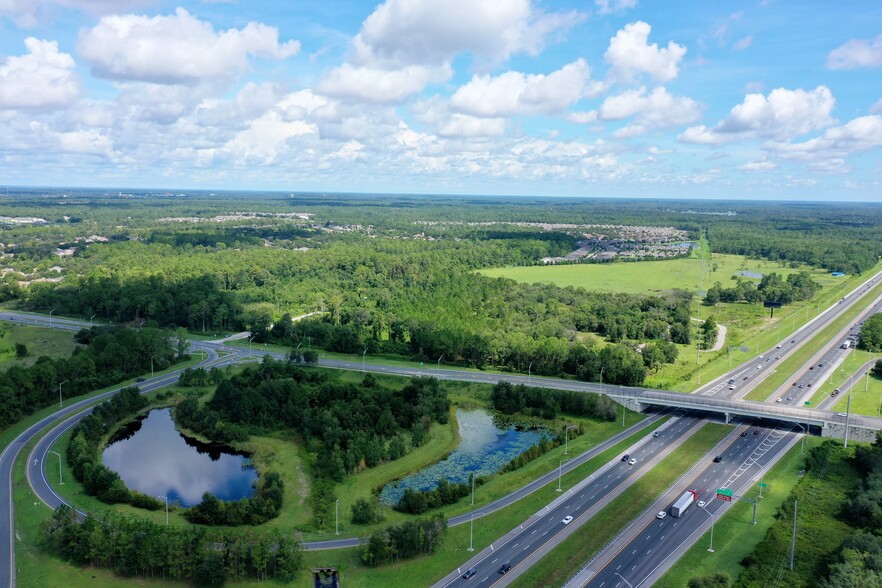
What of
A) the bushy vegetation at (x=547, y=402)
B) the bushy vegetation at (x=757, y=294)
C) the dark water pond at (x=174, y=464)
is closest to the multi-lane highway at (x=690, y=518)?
the bushy vegetation at (x=547, y=402)

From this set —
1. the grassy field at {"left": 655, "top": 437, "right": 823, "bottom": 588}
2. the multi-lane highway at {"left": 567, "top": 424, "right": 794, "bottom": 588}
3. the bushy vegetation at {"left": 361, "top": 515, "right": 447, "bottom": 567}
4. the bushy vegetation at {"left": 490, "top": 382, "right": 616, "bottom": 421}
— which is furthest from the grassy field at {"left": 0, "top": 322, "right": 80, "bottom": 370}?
the grassy field at {"left": 655, "top": 437, "right": 823, "bottom": 588}

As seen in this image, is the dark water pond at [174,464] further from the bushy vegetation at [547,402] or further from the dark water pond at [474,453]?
the bushy vegetation at [547,402]

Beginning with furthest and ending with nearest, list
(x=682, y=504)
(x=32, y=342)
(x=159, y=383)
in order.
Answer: (x=32, y=342), (x=159, y=383), (x=682, y=504)

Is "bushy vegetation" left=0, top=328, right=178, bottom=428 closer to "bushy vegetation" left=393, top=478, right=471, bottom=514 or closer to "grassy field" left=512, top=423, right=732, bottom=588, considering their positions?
"bushy vegetation" left=393, top=478, right=471, bottom=514

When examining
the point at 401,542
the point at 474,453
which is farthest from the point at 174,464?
the point at 401,542

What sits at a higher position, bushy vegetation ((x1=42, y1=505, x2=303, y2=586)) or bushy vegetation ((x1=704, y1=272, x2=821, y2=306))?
bushy vegetation ((x1=704, y1=272, x2=821, y2=306))

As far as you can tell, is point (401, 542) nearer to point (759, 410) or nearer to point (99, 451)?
point (99, 451)
